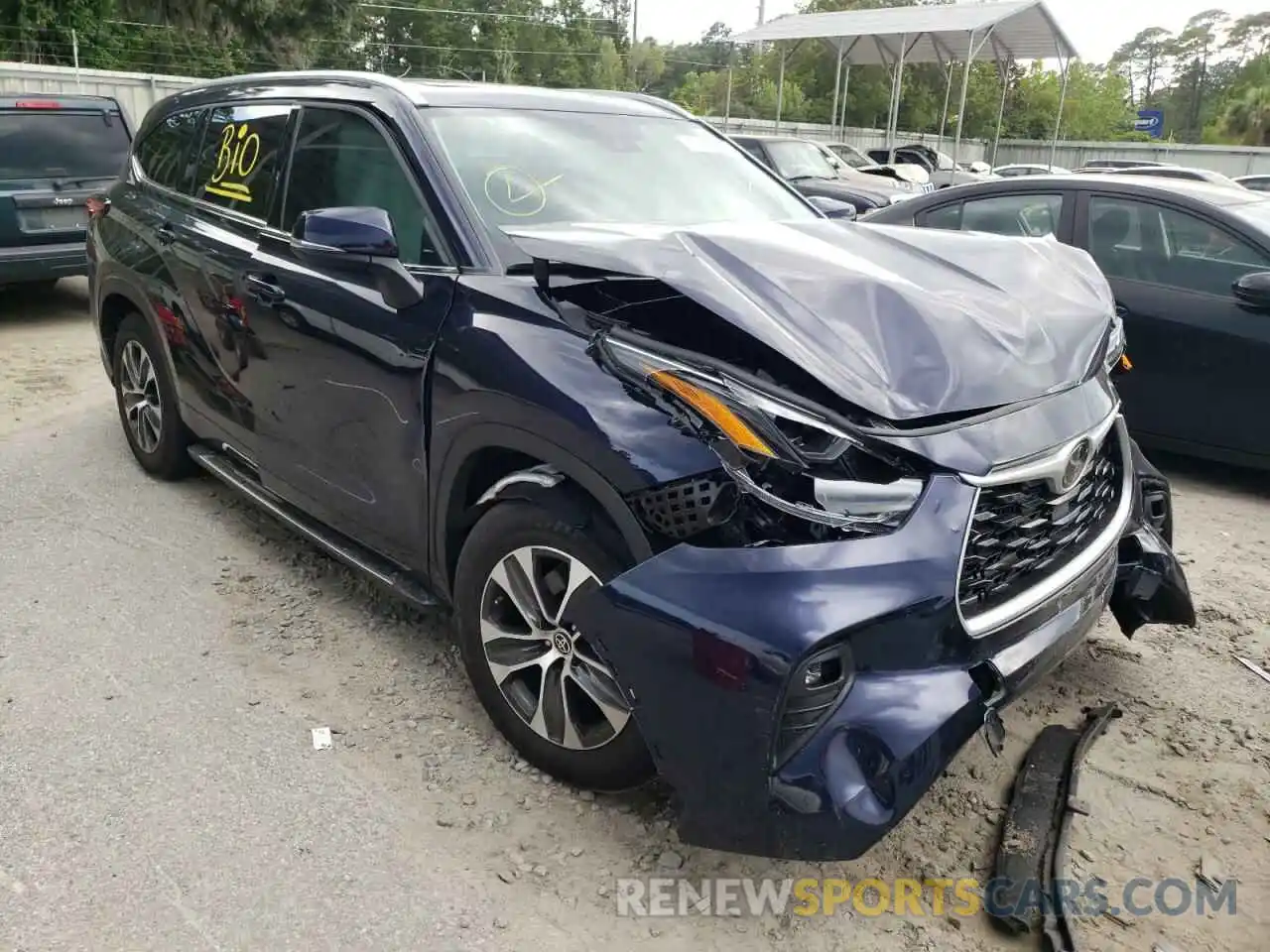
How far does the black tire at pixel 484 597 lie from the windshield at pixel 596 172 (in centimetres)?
94

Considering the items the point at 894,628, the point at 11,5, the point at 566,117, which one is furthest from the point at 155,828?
the point at 11,5

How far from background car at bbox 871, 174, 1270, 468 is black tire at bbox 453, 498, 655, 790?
3.95 metres

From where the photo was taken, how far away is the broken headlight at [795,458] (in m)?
2.12

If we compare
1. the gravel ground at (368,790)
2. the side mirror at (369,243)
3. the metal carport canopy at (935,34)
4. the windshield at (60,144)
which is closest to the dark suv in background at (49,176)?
the windshield at (60,144)

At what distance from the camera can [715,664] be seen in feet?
6.63

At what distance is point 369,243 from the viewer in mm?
2887

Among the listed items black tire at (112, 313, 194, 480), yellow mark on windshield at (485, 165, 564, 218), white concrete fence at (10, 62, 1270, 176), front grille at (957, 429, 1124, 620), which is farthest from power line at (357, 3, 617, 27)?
front grille at (957, 429, 1124, 620)

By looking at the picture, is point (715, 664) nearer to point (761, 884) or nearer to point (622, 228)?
point (761, 884)

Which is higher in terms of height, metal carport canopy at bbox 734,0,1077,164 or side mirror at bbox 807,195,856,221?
metal carport canopy at bbox 734,0,1077,164

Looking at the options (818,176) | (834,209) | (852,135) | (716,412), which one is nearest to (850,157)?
(818,176)

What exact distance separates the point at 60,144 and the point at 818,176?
893 cm

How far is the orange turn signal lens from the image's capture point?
214 cm

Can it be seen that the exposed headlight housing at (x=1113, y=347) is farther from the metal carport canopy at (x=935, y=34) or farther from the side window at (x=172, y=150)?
the metal carport canopy at (x=935, y=34)

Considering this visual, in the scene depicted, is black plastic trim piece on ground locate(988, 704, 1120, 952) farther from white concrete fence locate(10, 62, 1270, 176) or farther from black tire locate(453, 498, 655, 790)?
white concrete fence locate(10, 62, 1270, 176)
